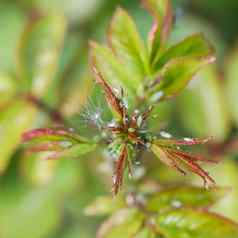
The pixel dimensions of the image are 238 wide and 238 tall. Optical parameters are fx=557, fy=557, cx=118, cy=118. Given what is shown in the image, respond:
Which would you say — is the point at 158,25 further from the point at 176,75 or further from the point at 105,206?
the point at 105,206

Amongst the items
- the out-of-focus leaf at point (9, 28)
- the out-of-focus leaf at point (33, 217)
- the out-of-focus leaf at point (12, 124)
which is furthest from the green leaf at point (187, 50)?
the out-of-focus leaf at point (9, 28)

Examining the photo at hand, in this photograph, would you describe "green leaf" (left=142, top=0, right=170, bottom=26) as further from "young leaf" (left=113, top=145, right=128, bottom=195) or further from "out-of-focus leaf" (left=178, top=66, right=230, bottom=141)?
"out-of-focus leaf" (left=178, top=66, right=230, bottom=141)

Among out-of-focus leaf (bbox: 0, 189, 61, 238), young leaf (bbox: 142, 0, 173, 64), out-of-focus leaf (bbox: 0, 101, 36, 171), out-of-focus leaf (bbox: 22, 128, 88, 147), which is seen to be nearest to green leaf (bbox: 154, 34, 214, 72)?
young leaf (bbox: 142, 0, 173, 64)

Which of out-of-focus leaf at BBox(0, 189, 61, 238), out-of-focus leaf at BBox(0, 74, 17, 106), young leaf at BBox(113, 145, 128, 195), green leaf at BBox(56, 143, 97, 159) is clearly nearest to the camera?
young leaf at BBox(113, 145, 128, 195)

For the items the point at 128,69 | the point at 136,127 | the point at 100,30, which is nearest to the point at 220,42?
the point at 100,30

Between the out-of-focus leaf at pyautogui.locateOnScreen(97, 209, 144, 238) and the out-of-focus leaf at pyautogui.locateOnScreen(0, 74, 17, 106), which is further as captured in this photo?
the out-of-focus leaf at pyautogui.locateOnScreen(0, 74, 17, 106)

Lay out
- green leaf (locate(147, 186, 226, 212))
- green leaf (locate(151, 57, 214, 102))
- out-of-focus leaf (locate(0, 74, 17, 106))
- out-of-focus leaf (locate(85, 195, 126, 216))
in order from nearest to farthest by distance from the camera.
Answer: green leaf (locate(151, 57, 214, 102)) < green leaf (locate(147, 186, 226, 212)) < out-of-focus leaf (locate(85, 195, 126, 216)) < out-of-focus leaf (locate(0, 74, 17, 106))
